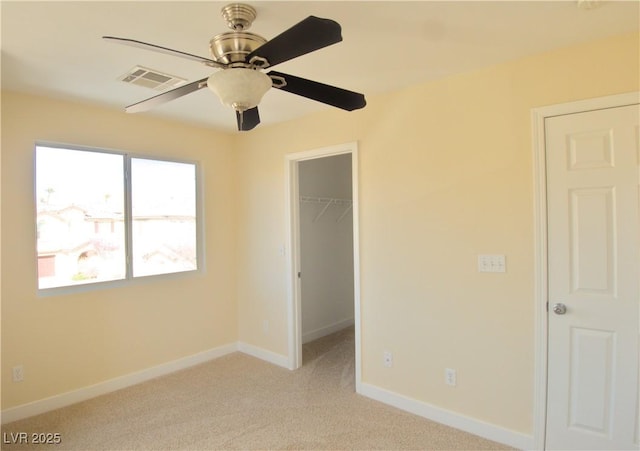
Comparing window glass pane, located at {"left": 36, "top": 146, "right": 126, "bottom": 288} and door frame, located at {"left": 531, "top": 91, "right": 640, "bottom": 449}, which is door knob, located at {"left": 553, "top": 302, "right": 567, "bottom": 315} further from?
window glass pane, located at {"left": 36, "top": 146, "right": 126, "bottom": 288}

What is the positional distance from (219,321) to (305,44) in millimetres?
3405

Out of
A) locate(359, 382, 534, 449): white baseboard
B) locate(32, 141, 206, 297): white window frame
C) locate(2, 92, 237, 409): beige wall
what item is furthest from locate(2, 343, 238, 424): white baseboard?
locate(359, 382, 534, 449): white baseboard

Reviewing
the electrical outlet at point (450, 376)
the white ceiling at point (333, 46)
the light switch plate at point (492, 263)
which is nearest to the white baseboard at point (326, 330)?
the electrical outlet at point (450, 376)

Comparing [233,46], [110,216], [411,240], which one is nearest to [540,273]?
[411,240]

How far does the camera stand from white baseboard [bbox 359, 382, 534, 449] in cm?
235

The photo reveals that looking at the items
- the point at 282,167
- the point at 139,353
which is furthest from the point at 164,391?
the point at 282,167

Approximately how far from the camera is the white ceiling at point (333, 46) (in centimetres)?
169

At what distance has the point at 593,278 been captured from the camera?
2.11m

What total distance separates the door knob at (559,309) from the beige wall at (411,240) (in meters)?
0.13

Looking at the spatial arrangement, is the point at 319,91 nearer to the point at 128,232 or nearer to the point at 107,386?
the point at 128,232

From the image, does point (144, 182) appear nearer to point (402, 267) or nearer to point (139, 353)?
point (139, 353)

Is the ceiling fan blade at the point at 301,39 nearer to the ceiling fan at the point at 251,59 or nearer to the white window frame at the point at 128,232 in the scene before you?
the ceiling fan at the point at 251,59

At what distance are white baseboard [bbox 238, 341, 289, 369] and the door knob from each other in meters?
2.45

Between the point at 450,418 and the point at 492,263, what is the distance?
115 centimetres
